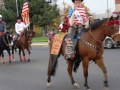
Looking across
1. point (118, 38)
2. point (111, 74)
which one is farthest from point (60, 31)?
point (111, 74)

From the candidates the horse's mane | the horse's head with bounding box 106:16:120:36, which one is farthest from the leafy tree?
the horse's head with bounding box 106:16:120:36

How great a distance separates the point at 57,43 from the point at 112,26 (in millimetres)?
1881

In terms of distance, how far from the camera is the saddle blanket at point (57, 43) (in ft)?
36.9

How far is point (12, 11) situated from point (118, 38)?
52286 mm

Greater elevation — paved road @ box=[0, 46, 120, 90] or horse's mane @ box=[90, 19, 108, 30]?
horse's mane @ box=[90, 19, 108, 30]

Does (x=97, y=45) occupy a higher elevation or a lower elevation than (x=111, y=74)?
higher

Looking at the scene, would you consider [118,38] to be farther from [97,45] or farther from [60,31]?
[60,31]

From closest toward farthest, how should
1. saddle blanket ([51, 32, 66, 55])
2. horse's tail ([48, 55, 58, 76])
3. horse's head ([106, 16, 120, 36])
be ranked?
horse's head ([106, 16, 120, 36]) < saddle blanket ([51, 32, 66, 55]) < horse's tail ([48, 55, 58, 76])

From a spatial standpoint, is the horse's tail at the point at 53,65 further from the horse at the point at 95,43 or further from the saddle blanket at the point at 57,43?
the horse at the point at 95,43

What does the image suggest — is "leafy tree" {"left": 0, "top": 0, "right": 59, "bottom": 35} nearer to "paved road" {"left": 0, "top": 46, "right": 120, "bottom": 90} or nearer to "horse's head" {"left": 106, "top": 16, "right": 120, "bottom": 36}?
"paved road" {"left": 0, "top": 46, "right": 120, "bottom": 90}

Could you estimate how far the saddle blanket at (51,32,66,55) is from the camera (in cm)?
1123

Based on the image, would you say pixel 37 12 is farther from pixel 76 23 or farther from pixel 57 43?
pixel 76 23

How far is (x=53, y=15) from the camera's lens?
5944 centimetres

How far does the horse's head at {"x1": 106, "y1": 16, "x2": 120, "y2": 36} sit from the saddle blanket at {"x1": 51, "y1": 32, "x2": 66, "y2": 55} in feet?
5.01
